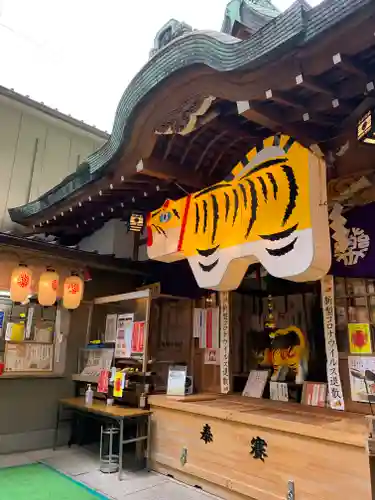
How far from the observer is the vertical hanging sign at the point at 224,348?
5.92 meters

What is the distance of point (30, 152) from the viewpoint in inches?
309

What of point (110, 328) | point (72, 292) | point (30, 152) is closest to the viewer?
point (72, 292)

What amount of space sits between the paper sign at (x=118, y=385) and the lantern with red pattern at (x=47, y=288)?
5.41ft

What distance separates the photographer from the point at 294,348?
5.59 metres

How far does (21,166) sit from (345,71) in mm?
6562

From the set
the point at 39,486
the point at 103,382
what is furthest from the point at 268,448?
the point at 103,382

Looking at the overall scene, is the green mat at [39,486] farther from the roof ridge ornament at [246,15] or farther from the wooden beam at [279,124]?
the roof ridge ornament at [246,15]

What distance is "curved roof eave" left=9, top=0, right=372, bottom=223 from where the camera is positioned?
2611mm

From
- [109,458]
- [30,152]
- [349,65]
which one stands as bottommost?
[109,458]

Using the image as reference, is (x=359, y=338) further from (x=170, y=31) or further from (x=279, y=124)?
(x=170, y=31)

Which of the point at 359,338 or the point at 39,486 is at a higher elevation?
the point at 359,338

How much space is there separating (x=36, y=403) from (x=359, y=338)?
5.17m

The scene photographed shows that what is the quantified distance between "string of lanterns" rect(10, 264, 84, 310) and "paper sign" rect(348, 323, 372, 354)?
14.2 feet

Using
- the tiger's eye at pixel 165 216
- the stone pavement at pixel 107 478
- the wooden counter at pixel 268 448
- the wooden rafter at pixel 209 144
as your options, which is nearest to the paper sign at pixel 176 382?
the wooden counter at pixel 268 448
